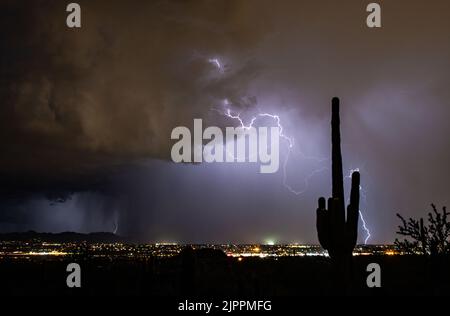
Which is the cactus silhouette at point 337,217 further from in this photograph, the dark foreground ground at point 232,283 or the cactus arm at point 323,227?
the dark foreground ground at point 232,283

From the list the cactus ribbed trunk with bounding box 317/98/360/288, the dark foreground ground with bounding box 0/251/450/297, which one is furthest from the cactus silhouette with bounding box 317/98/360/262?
the dark foreground ground with bounding box 0/251/450/297

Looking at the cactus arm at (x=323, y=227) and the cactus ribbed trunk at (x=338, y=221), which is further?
the cactus arm at (x=323, y=227)

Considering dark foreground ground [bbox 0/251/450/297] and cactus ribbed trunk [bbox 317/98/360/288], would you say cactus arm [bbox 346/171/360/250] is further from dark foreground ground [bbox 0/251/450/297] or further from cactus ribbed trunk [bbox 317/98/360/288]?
dark foreground ground [bbox 0/251/450/297]

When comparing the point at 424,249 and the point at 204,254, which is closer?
the point at 424,249

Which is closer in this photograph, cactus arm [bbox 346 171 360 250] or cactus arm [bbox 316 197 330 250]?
cactus arm [bbox 346 171 360 250]

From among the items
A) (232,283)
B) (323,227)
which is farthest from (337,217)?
(232,283)

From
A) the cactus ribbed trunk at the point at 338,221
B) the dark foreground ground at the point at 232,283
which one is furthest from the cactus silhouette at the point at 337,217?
the dark foreground ground at the point at 232,283
